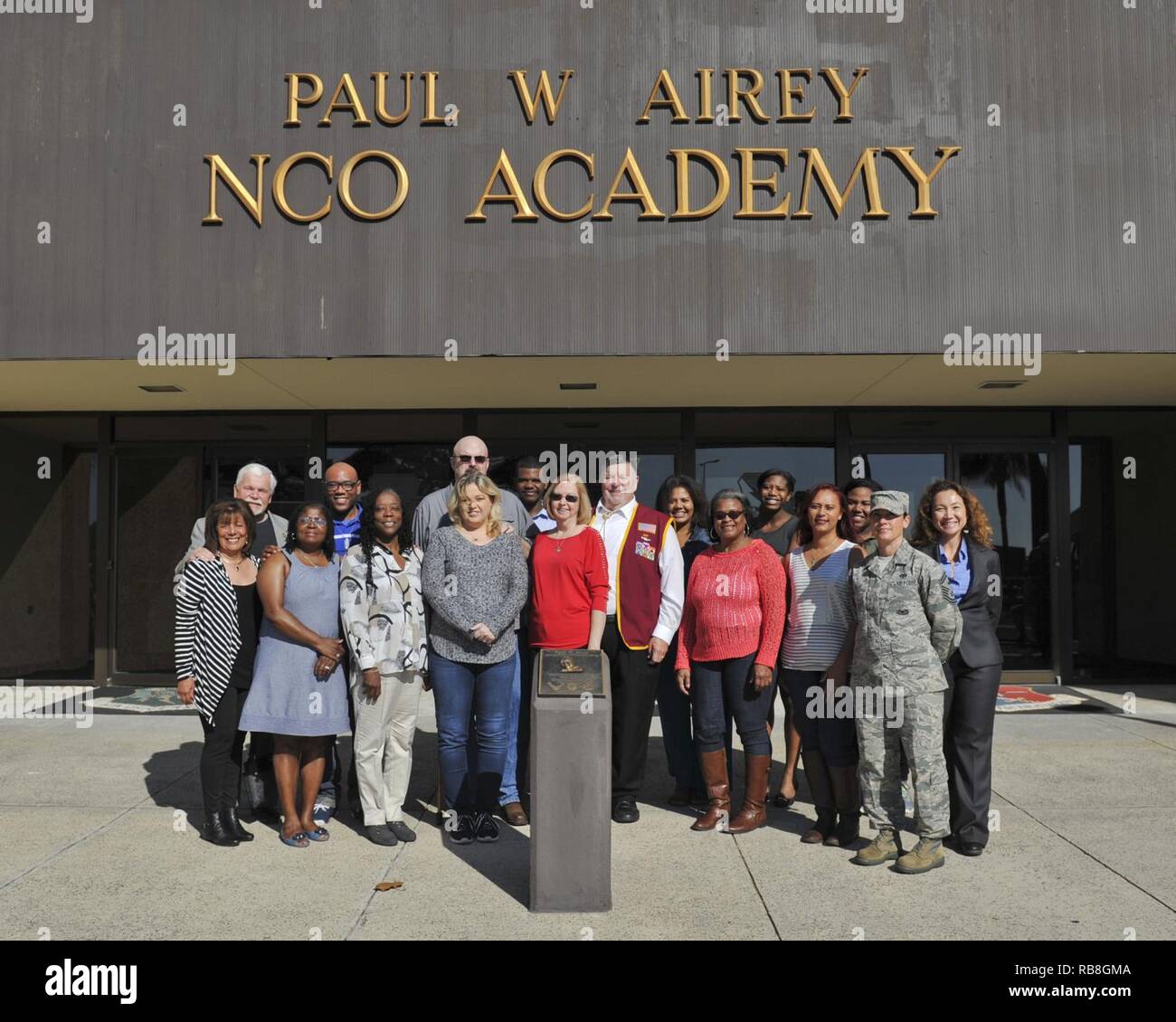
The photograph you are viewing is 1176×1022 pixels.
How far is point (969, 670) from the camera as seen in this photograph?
4535mm

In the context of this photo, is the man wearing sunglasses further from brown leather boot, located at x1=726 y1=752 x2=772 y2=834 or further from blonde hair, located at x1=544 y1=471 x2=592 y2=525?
brown leather boot, located at x1=726 y1=752 x2=772 y2=834

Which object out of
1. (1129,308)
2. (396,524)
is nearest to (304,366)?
(396,524)

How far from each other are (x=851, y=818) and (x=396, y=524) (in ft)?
8.72

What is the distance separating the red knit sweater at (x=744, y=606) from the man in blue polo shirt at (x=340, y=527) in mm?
1841

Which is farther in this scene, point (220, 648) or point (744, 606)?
point (744, 606)

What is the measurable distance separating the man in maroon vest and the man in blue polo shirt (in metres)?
1.31

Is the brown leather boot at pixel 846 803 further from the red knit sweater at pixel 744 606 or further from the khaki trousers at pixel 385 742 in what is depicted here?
the khaki trousers at pixel 385 742

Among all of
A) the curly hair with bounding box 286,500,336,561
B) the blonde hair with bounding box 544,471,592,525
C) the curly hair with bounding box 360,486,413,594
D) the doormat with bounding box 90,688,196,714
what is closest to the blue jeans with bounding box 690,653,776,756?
the blonde hair with bounding box 544,471,592,525

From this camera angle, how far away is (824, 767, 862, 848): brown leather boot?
459 cm

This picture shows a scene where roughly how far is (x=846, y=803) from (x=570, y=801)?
61.5 inches

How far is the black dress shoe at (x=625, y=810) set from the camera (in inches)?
198

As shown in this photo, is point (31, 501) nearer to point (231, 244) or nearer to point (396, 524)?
point (231, 244)

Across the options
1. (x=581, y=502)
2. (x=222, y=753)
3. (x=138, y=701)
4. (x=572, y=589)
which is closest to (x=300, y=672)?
(x=222, y=753)

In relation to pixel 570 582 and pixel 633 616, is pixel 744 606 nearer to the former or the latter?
pixel 633 616
